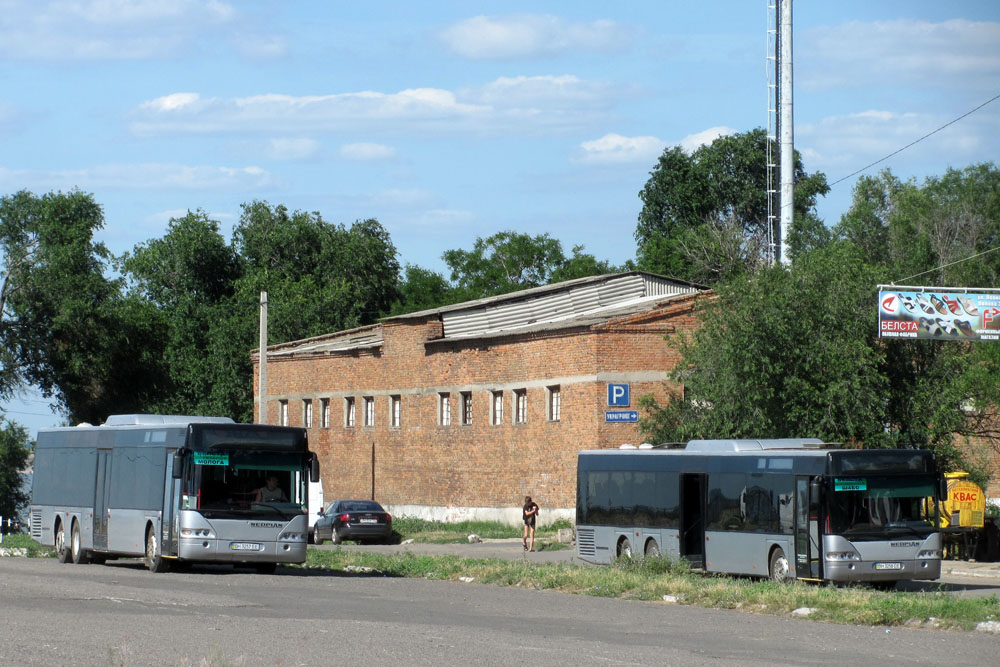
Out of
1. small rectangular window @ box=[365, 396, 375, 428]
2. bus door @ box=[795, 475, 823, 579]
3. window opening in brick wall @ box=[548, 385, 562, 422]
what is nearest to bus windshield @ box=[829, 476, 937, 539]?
bus door @ box=[795, 475, 823, 579]

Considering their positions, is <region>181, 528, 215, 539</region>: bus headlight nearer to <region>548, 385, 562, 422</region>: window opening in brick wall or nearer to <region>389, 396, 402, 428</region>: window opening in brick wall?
<region>548, 385, 562, 422</region>: window opening in brick wall

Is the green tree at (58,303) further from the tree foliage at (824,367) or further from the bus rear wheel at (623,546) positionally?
the bus rear wheel at (623,546)

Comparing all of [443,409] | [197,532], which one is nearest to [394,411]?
[443,409]

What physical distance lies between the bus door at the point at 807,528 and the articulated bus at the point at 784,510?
0.06 ft

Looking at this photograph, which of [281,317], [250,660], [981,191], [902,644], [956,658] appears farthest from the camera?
[281,317]

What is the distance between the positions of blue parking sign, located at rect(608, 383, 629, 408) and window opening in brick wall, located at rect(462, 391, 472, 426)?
8297 millimetres

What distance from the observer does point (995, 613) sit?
17547 millimetres

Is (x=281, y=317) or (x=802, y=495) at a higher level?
(x=281, y=317)

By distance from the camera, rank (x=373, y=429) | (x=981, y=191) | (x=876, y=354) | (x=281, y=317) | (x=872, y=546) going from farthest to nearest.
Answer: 1. (x=281, y=317)
2. (x=981, y=191)
3. (x=373, y=429)
4. (x=876, y=354)
5. (x=872, y=546)

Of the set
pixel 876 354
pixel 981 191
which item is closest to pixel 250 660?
pixel 876 354

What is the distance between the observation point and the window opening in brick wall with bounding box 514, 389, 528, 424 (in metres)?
47.5

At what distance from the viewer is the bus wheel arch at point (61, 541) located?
3206 centimetres

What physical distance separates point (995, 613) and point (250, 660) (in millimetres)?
9645

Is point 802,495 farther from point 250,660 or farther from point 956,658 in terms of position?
point 250,660
